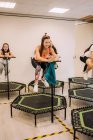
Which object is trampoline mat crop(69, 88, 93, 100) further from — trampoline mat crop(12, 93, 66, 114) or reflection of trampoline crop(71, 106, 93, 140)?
reflection of trampoline crop(71, 106, 93, 140)

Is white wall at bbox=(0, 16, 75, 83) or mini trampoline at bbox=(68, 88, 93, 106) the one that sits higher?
white wall at bbox=(0, 16, 75, 83)

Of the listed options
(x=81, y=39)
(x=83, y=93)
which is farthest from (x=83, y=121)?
(x=81, y=39)

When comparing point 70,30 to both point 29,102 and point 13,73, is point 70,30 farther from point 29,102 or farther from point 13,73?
point 29,102

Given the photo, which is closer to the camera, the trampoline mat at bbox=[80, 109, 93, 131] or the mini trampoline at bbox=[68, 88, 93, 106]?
the trampoline mat at bbox=[80, 109, 93, 131]

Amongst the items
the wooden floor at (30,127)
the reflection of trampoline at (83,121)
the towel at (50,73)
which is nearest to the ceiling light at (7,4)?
the towel at (50,73)

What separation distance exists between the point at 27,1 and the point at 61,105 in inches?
103

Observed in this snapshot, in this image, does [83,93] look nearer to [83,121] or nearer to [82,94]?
[82,94]

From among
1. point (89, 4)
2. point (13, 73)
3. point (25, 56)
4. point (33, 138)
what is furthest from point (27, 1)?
point (33, 138)

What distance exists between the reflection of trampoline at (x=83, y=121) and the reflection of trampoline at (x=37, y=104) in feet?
1.48

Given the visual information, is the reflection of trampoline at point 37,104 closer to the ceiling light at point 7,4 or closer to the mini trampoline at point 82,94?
the mini trampoline at point 82,94

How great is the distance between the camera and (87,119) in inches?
109

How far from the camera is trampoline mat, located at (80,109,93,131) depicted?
99.8 inches

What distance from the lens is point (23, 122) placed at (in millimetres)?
3197

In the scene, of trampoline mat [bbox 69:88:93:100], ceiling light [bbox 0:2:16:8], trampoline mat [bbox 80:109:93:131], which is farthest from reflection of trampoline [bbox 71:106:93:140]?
ceiling light [bbox 0:2:16:8]
